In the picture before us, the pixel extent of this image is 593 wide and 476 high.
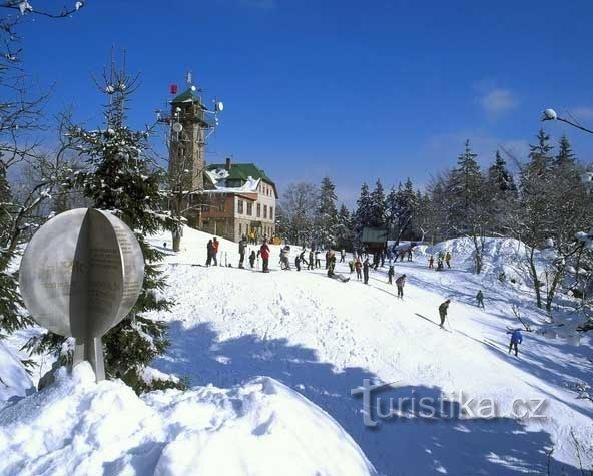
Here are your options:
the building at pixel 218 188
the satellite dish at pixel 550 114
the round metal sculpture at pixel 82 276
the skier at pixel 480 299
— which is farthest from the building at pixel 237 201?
the satellite dish at pixel 550 114

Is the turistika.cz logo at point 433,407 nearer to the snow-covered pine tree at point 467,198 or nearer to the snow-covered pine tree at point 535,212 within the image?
the snow-covered pine tree at point 535,212

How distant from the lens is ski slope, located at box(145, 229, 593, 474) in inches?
505

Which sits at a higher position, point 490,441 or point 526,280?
point 526,280

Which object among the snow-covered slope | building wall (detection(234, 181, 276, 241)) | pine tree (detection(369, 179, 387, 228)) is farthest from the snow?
pine tree (detection(369, 179, 387, 228))

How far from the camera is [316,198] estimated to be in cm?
7150

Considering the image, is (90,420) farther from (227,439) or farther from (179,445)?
(227,439)

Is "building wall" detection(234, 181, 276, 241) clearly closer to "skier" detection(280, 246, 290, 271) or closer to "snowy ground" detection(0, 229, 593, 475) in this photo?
"skier" detection(280, 246, 290, 271)

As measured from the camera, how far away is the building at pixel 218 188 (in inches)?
1682

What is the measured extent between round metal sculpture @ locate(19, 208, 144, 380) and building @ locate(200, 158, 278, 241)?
41405 mm

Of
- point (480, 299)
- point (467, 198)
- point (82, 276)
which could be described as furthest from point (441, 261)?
point (82, 276)

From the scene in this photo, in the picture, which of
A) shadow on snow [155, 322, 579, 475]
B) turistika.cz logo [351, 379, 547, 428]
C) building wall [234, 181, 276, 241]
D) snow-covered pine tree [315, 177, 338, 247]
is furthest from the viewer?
snow-covered pine tree [315, 177, 338, 247]

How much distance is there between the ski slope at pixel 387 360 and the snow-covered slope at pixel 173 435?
9.22 metres

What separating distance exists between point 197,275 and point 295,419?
70.7 feet

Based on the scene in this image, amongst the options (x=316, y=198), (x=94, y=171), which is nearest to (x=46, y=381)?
(x=94, y=171)
